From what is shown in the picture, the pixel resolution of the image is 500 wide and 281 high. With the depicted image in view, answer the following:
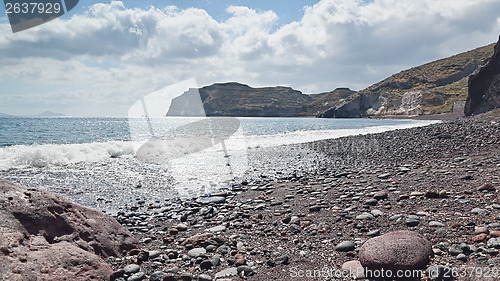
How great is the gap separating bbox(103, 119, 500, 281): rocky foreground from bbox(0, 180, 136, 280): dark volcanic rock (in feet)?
1.28

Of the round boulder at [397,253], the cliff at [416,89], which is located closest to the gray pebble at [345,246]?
the round boulder at [397,253]

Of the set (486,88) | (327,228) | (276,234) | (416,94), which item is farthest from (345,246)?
(416,94)

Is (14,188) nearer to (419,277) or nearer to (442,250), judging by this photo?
(419,277)

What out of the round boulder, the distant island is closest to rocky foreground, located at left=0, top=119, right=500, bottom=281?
the round boulder

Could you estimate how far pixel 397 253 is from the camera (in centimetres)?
318

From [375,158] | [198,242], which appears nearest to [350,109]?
[375,158]

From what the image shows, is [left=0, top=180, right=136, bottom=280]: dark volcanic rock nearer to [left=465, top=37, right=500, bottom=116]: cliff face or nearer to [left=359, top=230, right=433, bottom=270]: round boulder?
[left=359, top=230, right=433, bottom=270]: round boulder

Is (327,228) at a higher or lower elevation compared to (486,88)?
lower

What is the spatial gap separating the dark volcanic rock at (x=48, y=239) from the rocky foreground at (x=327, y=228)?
1.28 feet

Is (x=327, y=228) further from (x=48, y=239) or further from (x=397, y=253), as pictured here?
(x=48, y=239)

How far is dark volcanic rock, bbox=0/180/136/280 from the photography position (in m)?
3.02

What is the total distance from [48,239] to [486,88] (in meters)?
54.0

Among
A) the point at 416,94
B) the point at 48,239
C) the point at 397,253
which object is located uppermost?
the point at 416,94

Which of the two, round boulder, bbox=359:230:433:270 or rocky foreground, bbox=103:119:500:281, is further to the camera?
rocky foreground, bbox=103:119:500:281
